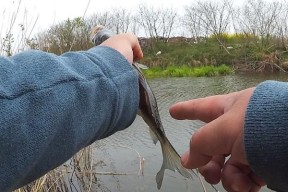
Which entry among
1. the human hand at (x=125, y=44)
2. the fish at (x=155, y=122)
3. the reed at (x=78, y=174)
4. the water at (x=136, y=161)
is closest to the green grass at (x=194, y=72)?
the water at (x=136, y=161)

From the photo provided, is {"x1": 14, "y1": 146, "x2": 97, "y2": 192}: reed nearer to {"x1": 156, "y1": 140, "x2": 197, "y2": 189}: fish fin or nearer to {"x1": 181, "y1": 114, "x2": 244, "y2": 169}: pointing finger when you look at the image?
{"x1": 156, "y1": 140, "x2": 197, "y2": 189}: fish fin

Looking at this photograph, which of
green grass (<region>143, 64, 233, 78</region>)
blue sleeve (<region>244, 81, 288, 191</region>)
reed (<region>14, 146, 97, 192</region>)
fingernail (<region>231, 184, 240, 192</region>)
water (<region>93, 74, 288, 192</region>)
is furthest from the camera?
green grass (<region>143, 64, 233, 78</region>)

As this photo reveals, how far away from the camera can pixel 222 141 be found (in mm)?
705

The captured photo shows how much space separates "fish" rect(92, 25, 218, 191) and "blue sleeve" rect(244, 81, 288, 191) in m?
0.50

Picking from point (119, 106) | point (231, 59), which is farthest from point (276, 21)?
point (119, 106)

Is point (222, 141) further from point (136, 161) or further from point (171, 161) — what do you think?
point (136, 161)

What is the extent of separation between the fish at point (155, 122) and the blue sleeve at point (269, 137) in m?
0.50

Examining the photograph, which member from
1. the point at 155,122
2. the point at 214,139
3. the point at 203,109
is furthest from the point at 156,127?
the point at 214,139

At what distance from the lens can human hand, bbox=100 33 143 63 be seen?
1.10 meters

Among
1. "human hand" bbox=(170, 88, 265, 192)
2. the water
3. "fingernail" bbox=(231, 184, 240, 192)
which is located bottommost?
the water

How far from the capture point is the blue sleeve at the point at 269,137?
0.64 metres

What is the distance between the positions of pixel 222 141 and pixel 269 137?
9cm

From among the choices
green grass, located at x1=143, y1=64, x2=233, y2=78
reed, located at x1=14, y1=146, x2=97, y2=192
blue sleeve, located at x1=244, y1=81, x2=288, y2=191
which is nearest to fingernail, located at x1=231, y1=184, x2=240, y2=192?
blue sleeve, located at x1=244, y1=81, x2=288, y2=191

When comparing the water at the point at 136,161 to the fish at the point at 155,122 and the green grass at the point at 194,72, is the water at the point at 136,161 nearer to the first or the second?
the fish at the point at 155,122
